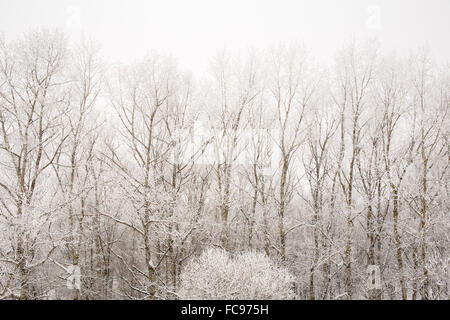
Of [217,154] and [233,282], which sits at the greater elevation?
[217,154]

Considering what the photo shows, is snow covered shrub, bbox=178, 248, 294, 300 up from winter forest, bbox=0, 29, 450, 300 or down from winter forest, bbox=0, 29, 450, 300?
down

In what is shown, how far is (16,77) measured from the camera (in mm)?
8094

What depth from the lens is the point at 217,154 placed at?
12203 mm

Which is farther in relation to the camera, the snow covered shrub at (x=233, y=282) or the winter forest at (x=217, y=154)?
the winter forest at (x=217, y=154)

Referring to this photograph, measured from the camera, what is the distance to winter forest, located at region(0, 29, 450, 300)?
793 centimetres

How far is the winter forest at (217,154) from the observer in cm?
793

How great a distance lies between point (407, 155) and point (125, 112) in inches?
485

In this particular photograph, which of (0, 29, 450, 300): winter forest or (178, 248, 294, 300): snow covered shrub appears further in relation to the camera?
(0, 29, 450, 300): winter forest

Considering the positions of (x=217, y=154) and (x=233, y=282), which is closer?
(x=233, y=282)

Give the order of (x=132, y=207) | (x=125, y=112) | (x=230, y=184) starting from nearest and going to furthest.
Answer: (x=132, y=207), (x=125, y=112), (x=230, y=184)

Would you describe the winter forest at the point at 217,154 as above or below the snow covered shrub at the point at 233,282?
above
